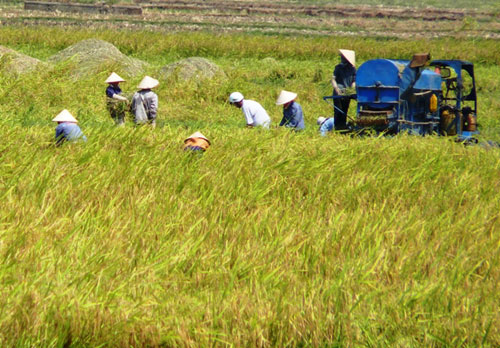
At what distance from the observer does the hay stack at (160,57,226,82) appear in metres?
16.7

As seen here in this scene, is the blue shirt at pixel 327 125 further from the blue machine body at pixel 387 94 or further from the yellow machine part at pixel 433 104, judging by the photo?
the yellow machine part at pixel 433 104

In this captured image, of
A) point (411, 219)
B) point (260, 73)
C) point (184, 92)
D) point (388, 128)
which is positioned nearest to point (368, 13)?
point (260, 73)

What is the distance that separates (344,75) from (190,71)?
6.24 m

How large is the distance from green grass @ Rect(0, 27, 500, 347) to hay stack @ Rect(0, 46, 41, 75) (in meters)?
6.75

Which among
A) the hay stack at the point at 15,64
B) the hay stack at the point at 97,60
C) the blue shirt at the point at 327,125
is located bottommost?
the hay stack at the point at 97,60

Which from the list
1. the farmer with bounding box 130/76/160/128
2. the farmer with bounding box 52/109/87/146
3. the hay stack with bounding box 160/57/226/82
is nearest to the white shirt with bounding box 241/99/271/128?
the farmer with bounding box 130/76/160/128

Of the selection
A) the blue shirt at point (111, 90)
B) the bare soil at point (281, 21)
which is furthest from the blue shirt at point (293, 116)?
the bare soil at point (281, 21)

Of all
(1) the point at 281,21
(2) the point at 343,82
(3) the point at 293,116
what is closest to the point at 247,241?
(3) the point at 293,116

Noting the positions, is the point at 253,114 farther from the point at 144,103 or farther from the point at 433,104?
the point at 433,104

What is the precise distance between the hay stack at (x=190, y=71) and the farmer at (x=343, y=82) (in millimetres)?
5836

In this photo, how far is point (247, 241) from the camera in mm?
5086

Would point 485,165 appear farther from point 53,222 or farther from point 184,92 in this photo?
point 184,92

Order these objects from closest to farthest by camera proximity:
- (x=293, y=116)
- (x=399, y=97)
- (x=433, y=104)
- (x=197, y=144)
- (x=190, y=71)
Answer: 1. (x=197, y=144)
2. (x=293, y=116)
3. (x=399, y=97)
4. (x=433, y=104)
5. (x=190, y=71)

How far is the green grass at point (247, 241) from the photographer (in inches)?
156
